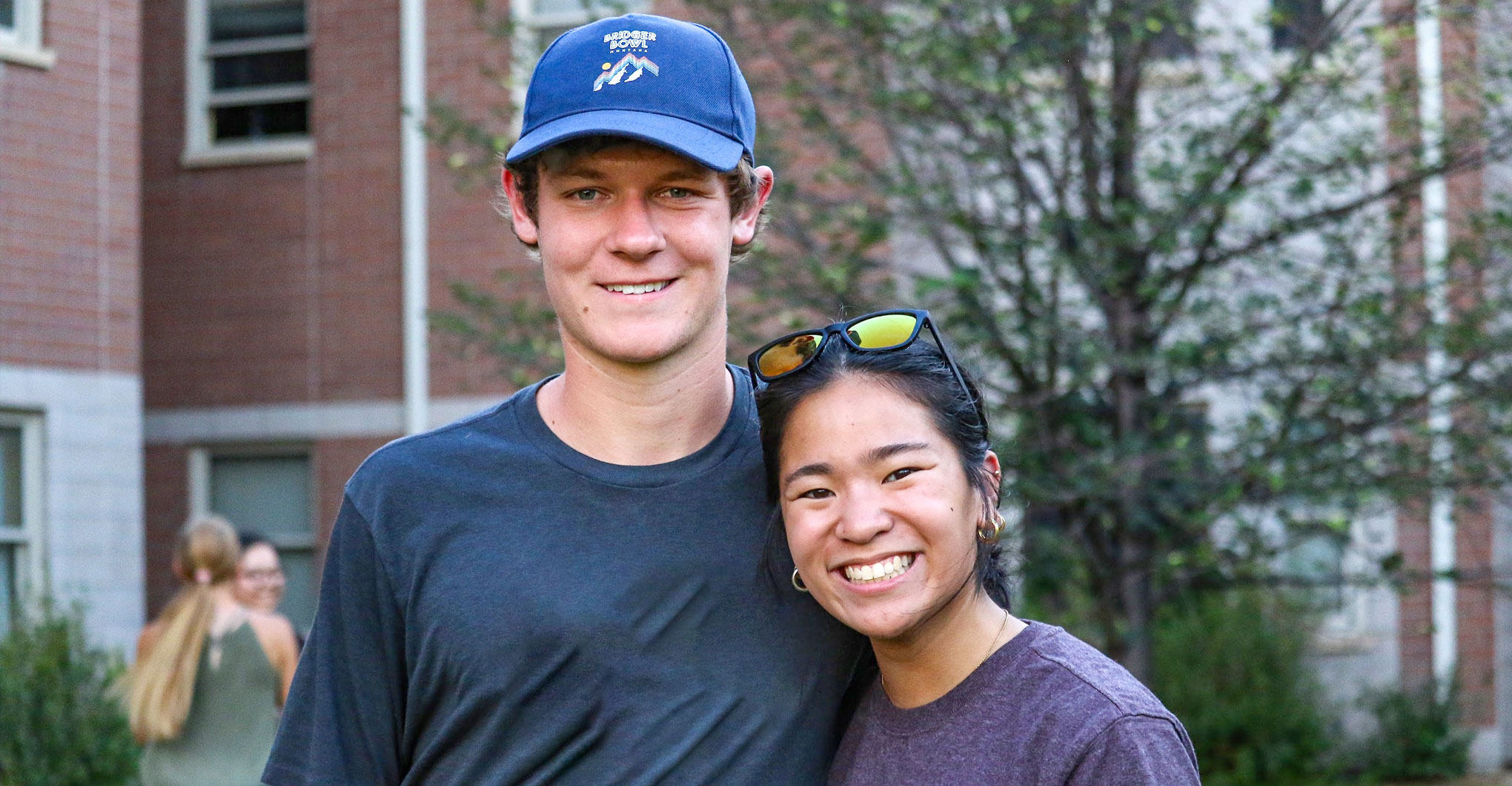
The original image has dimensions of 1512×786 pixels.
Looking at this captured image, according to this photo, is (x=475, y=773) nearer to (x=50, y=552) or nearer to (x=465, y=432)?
(x=465, y=432)

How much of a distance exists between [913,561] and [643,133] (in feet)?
2.33

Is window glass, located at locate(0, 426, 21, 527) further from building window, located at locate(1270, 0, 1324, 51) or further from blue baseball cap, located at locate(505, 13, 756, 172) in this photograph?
blue baseball cap, located at locate(505, 13, 756, 172)

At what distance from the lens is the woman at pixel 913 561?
7.22 ft

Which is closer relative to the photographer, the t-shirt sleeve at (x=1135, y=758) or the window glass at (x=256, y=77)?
the t-shirt sleeve at (x=1135, y=758)

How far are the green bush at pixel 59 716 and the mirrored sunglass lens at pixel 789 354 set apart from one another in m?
5.87

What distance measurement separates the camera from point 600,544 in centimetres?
235

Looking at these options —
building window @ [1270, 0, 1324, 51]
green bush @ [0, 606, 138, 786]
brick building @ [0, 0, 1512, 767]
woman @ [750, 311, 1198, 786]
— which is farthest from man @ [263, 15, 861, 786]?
brick building @ [0, 0, 1512, 767]

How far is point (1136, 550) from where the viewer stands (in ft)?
24.1

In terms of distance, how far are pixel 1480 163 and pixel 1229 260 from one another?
112cm

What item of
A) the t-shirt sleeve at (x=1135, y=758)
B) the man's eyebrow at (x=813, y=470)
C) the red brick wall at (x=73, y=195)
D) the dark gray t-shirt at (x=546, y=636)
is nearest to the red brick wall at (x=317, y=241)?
the red brick wall at (x=73, y=195)

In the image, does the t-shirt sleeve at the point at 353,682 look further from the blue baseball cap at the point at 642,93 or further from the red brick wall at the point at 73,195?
the red brick wall at the point at 73,195

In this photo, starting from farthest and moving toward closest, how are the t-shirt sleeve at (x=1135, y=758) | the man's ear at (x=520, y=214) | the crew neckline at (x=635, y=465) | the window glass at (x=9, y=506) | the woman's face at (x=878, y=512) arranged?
the window glass at (x=9, y=506), the man's ear at (x=520, y=214), the crew neckline at (x=635, y=465), the woman's face at (x=878, y=512), the t-shirt sleeve at (x=1135, y=758)

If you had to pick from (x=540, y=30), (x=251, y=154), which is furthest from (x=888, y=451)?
(x=251, y=154)

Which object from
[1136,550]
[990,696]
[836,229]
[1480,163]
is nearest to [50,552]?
[836,229]
